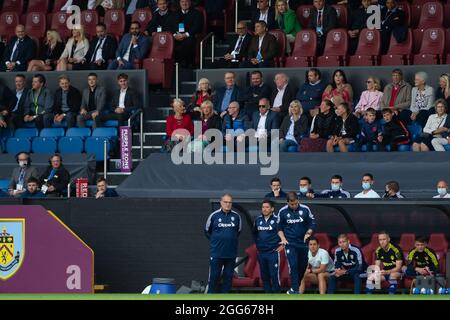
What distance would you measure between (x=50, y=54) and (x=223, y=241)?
8176 millimetres

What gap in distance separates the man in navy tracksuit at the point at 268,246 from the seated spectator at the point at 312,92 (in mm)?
3682

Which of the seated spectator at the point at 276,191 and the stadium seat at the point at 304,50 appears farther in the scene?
the stadium seat at the point at 304,50

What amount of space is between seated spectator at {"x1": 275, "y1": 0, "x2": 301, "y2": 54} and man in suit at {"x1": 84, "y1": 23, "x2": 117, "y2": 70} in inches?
130

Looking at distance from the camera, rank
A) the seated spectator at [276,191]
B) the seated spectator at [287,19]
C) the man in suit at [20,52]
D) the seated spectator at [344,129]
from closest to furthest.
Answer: the seated spectator at [276,191], the seated spectator at [344,129], the seated spectator at [287,19], the man in suit at [20,52]

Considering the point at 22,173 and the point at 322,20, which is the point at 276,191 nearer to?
the point at 22,173

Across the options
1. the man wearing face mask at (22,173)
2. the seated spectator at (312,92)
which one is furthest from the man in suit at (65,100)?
the seated spectator at (312,92)

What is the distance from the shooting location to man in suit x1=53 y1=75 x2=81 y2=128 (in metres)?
21.8

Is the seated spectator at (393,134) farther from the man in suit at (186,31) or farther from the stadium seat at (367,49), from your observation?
the man in suit at (186,31)

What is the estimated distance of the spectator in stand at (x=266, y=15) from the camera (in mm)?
22234

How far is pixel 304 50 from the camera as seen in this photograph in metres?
21.4

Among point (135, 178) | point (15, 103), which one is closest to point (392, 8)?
point (135, 178)

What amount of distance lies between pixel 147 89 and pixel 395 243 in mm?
6536

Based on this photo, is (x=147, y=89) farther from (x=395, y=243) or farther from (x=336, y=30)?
(x=395, y=243)
